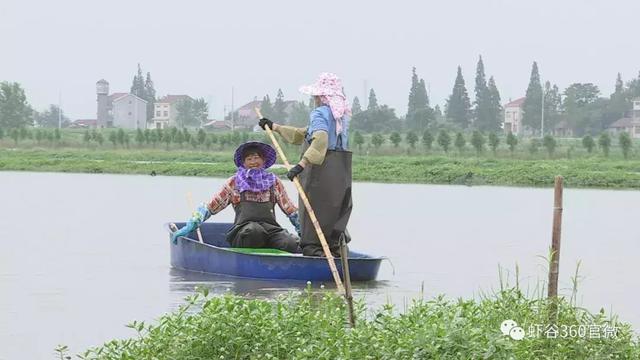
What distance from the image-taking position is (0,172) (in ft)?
134

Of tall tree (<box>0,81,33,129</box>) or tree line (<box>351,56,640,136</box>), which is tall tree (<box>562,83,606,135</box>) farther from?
tall tree (<box>0,81,33,129</box>)

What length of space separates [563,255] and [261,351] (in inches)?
374

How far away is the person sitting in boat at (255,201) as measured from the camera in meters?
12.7

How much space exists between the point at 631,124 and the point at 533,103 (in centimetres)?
662

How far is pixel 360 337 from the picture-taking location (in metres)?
6.71

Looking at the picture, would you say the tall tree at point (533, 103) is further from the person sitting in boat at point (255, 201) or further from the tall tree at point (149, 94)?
the person sitting in boat at point (255, 201)

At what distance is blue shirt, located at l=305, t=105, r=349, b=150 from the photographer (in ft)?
37.5

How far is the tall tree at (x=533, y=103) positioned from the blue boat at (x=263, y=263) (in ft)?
261

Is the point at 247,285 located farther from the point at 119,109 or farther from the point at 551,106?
the point at 119,109

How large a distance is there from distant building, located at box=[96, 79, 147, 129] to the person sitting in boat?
308 ft

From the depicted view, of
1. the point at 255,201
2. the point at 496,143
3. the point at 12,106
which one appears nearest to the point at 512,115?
the point at 12,106

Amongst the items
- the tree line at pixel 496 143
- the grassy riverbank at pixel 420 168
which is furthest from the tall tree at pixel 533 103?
the grassy riverbank at pixel 420 168

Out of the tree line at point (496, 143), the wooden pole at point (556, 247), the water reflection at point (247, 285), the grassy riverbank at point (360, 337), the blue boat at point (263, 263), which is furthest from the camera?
the tree line at point (496, 143)

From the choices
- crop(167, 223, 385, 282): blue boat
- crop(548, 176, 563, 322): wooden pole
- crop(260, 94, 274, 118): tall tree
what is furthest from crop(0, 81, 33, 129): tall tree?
crop(548, 176, 563, 322): wooden pole
